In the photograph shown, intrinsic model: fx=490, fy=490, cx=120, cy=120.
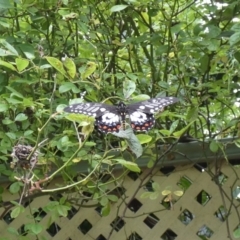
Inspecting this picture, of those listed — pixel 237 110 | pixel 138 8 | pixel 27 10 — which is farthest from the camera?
pixel 237 110

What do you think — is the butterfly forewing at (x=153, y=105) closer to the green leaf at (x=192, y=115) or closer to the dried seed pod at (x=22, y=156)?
the dried seed pod at (x=22, y=156)

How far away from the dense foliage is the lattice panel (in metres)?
0.10

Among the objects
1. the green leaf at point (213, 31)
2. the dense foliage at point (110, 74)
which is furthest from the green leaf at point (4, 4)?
the green leaf at point (213, 31)

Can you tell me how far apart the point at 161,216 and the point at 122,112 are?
71 cm

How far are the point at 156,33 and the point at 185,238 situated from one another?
610 millimetres

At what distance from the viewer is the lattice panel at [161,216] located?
1.44 m

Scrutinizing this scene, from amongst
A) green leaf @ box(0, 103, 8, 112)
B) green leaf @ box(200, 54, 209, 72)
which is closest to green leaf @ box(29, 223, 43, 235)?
green leaf @ box(0, 103, 8, 112)

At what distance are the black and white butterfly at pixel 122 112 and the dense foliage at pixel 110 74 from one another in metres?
0.23

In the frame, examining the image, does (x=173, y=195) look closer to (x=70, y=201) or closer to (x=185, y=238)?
(x=185, y=238)

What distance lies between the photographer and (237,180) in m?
1.42

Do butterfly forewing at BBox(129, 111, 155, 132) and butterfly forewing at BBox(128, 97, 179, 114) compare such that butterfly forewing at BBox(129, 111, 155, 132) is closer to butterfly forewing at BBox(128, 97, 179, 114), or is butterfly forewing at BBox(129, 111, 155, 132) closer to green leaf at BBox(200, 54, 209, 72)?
butterfly forewing at BBox(128, 97, 179, 114)

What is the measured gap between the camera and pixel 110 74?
1.28 meters

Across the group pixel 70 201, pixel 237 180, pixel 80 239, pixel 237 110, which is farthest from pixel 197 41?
pixel 80 239

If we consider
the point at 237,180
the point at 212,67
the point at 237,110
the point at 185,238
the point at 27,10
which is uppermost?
the point at 27,10
